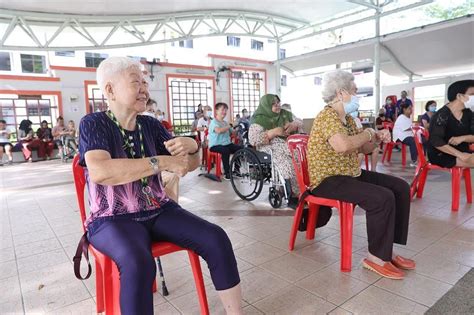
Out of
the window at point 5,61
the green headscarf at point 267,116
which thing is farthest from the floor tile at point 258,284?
the window at point 5,61

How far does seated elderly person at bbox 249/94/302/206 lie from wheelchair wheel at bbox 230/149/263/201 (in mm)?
187

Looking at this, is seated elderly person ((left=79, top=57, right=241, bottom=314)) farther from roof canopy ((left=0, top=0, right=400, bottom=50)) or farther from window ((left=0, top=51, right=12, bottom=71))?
window ((left=0, top=51, right=12, bottom=71))

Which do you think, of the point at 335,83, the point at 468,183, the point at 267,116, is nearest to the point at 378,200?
the point at 335,83

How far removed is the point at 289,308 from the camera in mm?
1598

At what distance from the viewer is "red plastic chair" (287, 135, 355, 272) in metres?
1.92

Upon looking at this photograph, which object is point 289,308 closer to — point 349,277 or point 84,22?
point 349,277

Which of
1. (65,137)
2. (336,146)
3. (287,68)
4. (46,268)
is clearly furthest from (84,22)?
(336,146)

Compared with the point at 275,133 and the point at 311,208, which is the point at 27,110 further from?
the point at 311,208

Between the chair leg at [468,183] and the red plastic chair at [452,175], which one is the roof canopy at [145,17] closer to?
the red plastic chair at [452,175]

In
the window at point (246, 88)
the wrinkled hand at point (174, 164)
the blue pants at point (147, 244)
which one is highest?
the window at point (246, 88)

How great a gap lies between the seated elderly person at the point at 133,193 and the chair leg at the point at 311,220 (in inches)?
45.9

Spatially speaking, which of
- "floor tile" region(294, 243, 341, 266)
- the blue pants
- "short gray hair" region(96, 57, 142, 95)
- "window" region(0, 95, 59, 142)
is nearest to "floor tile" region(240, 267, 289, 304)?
"floor tile" region(294, 243, 341, 266)

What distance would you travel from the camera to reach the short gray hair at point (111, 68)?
135 cm

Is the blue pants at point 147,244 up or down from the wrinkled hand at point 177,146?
down
